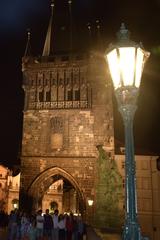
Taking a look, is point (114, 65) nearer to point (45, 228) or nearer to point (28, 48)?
point (45, 228)

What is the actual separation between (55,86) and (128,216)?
26165 millimetres

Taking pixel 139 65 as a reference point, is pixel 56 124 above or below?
above

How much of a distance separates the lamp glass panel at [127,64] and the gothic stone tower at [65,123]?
2260cm

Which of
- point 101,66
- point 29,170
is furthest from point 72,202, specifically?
point 101,66

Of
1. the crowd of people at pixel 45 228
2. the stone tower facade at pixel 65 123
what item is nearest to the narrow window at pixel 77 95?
the stone tower facade at pixel 65 123

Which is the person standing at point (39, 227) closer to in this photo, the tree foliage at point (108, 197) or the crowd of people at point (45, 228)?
the crowd of people at point (45, 228)

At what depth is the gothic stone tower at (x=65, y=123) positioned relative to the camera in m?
27.5

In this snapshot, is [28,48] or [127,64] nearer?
[127,64]

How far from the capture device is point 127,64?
4848 mm

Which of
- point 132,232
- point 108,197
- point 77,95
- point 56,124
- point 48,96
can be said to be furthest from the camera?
point 48,96


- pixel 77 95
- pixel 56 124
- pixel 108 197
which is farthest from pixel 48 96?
pixel 108 197

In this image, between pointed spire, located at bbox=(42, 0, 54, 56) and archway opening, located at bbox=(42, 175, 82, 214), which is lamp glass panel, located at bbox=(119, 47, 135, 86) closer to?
pointed spire, located at bbox=(42, 0, 54, 56)

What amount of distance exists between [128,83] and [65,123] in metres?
23.9

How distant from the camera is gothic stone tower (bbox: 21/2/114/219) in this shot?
27516mm
